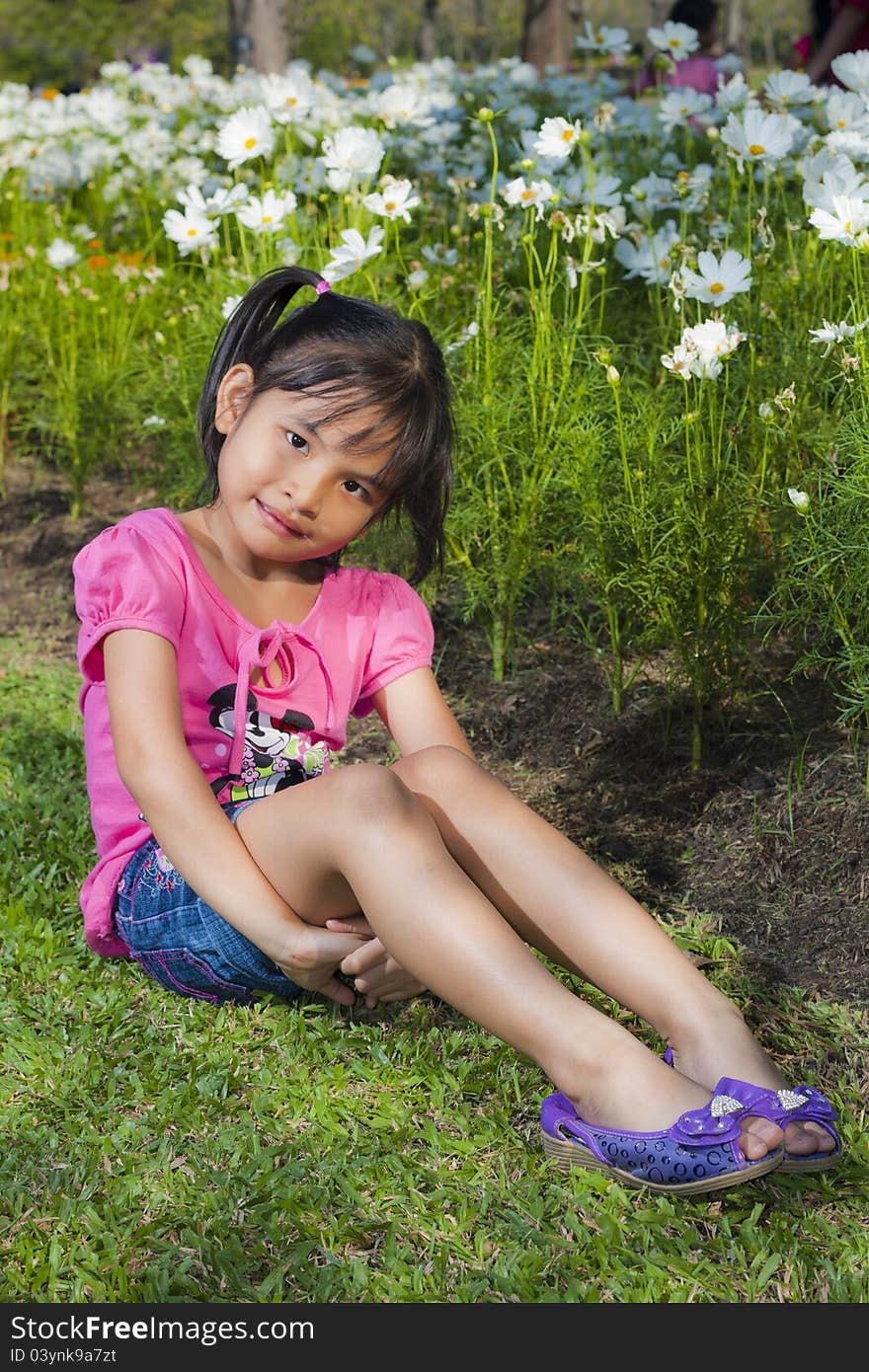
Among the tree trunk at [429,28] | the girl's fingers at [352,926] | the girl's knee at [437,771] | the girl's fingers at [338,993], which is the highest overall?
A: the girl's knee at [437,771]

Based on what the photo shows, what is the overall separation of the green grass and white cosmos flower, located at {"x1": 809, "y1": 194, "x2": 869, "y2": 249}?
1055 mm

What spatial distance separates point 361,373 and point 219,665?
0.44 metres

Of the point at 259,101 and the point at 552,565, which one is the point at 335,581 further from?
the point at 259,101

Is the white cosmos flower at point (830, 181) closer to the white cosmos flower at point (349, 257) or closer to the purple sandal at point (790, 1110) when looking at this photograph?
the white cosmos flower at point (349, 257)

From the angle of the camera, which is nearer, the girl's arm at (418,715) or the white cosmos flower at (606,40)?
the girl's arm at (418,715)

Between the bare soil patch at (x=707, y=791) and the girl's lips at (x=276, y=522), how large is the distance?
32.1 inches

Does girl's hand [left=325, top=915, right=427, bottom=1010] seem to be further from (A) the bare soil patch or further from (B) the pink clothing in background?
(B) the pink clothing in background

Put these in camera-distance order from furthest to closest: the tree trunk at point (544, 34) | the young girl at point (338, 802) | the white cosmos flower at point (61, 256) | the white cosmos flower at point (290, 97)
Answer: the tree trunk at point (544, 34)
the white cosmos flower at point (61, 256)
the white cosmos flower at point (290, 97)
the young girl at point (338, 802)

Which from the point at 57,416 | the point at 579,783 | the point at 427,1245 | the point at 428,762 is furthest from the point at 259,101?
the point at 427,1245

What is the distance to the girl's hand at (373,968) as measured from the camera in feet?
5.61

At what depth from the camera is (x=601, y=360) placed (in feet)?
7.36

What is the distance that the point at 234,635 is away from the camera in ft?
6.48

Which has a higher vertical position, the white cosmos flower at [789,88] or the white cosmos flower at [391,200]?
the white cosmos flower at [789,88]

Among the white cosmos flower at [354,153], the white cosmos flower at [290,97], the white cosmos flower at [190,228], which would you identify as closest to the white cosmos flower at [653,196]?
the white cosmos flower at [354,153]
